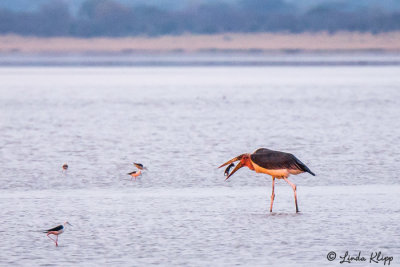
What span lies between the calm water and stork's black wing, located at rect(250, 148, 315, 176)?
661mm

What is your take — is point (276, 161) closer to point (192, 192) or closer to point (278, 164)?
point (278, 164)

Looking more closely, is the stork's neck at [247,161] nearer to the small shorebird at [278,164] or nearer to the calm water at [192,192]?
the small shorebird at [278,164]

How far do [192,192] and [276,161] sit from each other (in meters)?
2.10

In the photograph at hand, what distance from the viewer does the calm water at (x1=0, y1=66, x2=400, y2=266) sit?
33.2 ft

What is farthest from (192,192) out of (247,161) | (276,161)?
(276,161)

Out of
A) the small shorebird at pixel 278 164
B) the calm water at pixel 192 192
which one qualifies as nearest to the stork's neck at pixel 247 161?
the small shorebird at pixel 278 164

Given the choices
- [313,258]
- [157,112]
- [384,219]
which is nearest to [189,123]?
[157,112]

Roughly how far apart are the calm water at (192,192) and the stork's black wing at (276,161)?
66cm

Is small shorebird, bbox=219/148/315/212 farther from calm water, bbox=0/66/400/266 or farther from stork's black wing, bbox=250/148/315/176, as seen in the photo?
calm water, bbox=0/66/400/266

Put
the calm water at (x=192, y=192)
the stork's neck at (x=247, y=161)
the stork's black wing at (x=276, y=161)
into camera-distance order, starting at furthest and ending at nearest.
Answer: the stork's neck at (x=247, y=161) → the stork's black wing at (x=276, y=161) → the calm water at (x=192, y=192)

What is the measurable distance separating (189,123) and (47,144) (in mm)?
7059

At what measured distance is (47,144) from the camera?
21.0 metres

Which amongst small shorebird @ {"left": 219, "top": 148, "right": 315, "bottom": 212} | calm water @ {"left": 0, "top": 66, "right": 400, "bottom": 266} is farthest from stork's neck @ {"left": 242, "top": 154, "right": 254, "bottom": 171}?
calm water @ {"left": 0, "top": 66, "right": 400, "bottom": 266}

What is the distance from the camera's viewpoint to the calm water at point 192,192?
10.1 m
